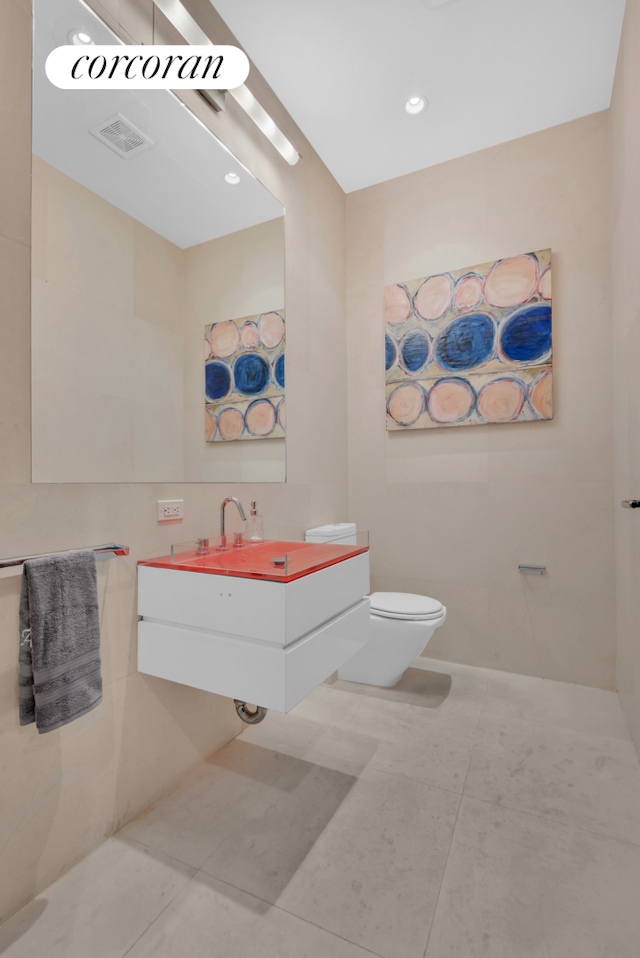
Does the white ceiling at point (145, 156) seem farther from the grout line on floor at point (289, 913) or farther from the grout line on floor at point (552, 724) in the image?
the grout line on floor at point (552, 724)

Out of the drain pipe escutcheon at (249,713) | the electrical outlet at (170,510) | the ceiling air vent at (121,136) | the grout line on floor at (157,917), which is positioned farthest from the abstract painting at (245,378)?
the grout line on floor at (157,917)

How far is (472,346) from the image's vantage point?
2.49 m

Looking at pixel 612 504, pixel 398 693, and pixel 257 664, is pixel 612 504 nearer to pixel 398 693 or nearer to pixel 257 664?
pixel 398 693

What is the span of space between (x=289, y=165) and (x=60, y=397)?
Answer: 5.86ft

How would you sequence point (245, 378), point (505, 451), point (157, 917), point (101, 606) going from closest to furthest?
point (157, 917), point (101, 606), point (245, 378), point (505, 451)

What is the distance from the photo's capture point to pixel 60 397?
4.17 feet

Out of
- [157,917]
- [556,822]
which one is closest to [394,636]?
[556,822]

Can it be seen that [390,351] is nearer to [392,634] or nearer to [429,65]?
[429,65]

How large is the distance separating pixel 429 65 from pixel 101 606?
2.61 metres

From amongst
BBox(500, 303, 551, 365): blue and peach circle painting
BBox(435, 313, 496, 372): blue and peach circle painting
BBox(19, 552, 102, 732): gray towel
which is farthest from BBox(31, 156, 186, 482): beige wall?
BBox(500, 303, 551, 365): blue and peach circle painting

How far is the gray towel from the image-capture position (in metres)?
1.09

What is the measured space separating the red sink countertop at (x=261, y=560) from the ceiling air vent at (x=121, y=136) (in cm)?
133

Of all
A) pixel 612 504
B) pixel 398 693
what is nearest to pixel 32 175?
pixel 398 693

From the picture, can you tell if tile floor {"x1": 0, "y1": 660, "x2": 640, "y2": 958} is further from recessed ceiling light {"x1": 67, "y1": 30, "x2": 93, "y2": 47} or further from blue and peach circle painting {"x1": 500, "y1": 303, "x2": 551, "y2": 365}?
recessed ceiling light {"x1": 67, "y1": 30, "x2": 93, "y2": 47}
